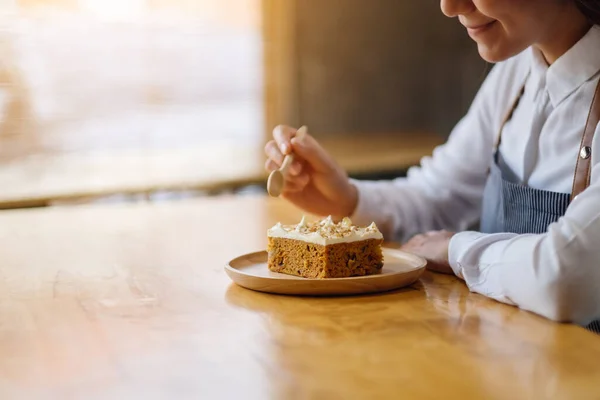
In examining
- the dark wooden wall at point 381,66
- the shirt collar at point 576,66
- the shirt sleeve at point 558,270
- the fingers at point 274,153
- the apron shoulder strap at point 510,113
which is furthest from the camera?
the dark wooden wall at point 381,66

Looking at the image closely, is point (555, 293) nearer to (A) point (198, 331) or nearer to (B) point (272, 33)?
(A) point (198, 331)

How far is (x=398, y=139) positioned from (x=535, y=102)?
6.16 feet

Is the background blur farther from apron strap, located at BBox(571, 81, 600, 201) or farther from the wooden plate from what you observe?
the wooden plate

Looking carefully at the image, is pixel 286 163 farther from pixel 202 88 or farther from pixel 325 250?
pixel 202 88

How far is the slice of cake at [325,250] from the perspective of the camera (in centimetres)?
125

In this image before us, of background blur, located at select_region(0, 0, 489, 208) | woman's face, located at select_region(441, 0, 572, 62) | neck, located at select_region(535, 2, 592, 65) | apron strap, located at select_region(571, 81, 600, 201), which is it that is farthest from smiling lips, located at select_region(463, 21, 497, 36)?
background blur, located at select_region(0, 0, 489, 208)

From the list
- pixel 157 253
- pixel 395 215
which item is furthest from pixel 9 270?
pixel 395 215

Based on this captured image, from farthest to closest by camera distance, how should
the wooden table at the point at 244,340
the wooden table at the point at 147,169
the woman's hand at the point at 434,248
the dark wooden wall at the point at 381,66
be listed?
the dark wooden wall at the point at 381,66 < the wooden table at the point at 147,169 < the woman's hand at the point at 434,248 < the wooden table at the point at 244,340

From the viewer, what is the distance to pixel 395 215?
6.09ft

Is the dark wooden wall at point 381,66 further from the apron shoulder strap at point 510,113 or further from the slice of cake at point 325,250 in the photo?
the slice of cake at point 325,250

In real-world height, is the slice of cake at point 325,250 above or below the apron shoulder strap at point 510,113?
below

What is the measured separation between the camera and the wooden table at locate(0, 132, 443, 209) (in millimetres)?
2924

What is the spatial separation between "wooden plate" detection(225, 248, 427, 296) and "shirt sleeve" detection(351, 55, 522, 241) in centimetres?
50

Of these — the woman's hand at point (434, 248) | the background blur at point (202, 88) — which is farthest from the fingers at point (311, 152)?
the background blur at point (202, 88)
